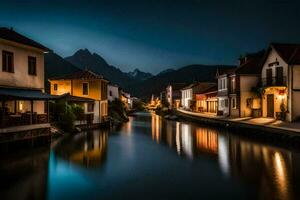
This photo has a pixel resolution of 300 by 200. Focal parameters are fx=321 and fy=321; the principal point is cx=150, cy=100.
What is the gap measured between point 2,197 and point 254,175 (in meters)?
11.1

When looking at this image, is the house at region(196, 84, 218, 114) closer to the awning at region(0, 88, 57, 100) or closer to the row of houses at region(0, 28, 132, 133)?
the row of houses at region(0, 28, 132, 133)

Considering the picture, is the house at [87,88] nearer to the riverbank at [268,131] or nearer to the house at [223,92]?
the riverbank at [268,131]

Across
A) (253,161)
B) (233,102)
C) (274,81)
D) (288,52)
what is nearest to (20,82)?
(253,161)

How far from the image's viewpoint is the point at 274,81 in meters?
35.8

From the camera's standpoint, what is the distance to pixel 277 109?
120ft

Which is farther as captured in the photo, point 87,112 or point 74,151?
point 87,112

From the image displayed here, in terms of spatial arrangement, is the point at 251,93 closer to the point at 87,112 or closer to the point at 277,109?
the point at 277,109

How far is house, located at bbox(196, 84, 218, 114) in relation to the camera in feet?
192

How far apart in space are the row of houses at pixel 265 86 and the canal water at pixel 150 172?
10.3 m

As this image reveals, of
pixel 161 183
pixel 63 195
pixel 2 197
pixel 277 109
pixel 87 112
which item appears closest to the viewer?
pixel 2 197

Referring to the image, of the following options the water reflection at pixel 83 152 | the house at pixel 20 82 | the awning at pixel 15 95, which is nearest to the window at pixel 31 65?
the house at pixel 20 82

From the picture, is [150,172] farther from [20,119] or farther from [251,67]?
[251,67]

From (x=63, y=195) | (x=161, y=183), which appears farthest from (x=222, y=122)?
(x=63, y=195)

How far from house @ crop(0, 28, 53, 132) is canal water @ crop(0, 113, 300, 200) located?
7.11 feet
